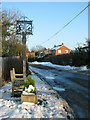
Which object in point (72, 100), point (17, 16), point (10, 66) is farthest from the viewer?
point (17, 16)

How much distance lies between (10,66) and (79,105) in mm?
6544

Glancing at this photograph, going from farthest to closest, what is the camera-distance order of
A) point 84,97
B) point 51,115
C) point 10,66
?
point 10,66 → point 84,97 → point 51,115

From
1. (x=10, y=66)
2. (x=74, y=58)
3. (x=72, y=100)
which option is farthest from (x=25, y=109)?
(x=74, y=58)

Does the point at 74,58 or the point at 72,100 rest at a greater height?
the point at 74,58

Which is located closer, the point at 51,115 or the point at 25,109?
the point at 51,115

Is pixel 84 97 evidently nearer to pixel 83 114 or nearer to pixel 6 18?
pixel 83 114

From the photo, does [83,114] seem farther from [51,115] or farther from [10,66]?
[10,66]

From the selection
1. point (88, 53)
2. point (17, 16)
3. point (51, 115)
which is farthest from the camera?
point (88, 53)

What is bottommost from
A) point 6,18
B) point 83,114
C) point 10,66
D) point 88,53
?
point 83,114

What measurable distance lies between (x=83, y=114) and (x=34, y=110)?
4.81ft

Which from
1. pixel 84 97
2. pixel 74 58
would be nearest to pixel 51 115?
pixel 84 97

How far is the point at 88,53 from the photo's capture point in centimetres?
1922

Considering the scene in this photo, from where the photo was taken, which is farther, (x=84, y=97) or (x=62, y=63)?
(x=62, y=63)

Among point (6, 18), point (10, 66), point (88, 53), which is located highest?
point (6, 18)
